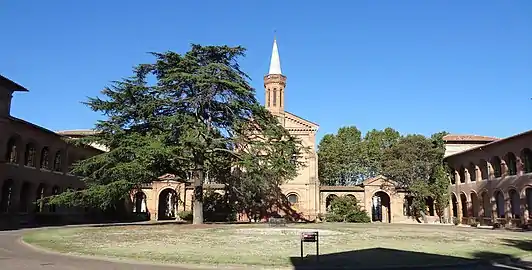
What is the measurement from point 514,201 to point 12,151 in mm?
41664

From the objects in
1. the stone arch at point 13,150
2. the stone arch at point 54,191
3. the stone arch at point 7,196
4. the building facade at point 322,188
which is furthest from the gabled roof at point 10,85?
the building facade at point 322,188

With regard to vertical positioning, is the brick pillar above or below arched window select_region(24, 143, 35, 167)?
below

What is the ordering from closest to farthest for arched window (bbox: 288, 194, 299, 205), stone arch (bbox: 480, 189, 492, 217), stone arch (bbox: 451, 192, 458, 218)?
1. stone arch (bbox: 480, 189, 492, 217)
2. stone arch (bbox: 451, 192, 458, 218)
3. arched window (bbox: 288, 194, 299, 205)

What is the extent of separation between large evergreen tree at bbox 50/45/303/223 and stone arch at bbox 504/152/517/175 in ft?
66.3

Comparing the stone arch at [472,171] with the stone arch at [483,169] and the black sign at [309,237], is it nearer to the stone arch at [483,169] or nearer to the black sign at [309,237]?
the stone arch at [483,169]

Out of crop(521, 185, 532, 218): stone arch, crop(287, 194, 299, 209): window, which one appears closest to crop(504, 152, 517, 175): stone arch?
crop(521, 185, 532, 218): stone arch

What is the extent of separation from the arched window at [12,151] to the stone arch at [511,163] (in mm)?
41025

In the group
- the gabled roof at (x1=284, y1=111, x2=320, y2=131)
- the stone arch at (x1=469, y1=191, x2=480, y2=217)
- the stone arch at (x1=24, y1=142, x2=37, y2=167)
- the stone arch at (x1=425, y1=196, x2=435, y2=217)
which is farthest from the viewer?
the stone arch at (x1=425, y1=196, x2=435, y2=217)

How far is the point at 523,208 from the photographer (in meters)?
36.4

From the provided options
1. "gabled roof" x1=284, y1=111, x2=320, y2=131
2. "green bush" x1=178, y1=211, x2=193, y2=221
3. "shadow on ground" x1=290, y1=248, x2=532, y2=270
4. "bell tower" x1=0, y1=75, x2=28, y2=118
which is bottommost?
"shadow on ground" x1=290, y1=248, x2=532, y2=270

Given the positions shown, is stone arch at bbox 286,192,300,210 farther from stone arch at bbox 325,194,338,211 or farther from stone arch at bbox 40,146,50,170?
stone arch at bbox 40,146,50,170

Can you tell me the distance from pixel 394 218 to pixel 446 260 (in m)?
38.5

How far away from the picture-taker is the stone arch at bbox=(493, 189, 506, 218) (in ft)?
133

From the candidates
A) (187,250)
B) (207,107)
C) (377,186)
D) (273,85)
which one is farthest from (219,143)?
(377,186)
